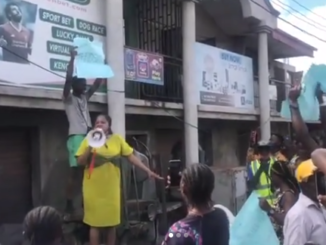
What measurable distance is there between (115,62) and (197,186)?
564 cm

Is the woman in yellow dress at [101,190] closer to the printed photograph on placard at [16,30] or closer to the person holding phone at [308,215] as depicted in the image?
the printed photograph on placard at [16,30]

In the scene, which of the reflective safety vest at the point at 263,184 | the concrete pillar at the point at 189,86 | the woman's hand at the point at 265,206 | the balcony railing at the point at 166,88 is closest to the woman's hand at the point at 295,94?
→ the woman's hand at the point at 265,206

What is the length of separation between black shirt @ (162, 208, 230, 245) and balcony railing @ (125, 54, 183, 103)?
7.48 m

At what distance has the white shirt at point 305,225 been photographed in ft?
10.0

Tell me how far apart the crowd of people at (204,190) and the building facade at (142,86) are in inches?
43.3

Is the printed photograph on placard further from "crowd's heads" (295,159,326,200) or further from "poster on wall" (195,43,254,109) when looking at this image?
"poster on wall" (195,43,254,109)

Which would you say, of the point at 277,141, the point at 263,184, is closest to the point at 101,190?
the point at 263,184

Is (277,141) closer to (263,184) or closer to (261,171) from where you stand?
(261,171)

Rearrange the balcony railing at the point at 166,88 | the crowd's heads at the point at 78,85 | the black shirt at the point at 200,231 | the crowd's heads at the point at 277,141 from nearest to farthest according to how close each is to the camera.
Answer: the black shirt at the point at 200,231 < the crowd's heads at the point at 78,85 < the crowd's heads at the point at 277,141 < the balcony railing at the point at 166,88

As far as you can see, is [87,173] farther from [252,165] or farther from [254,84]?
[254,84]

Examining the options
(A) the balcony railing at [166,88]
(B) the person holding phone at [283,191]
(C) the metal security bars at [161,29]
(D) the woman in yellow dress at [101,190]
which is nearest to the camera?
(B) the person holding phone at [283,191]

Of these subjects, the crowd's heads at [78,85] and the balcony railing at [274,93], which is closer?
the crowd's heads at [78,85]

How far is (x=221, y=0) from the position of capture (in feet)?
44.2

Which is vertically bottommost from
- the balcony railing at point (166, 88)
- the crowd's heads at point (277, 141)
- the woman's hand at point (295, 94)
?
the crowd's heads at point (277, 141)
